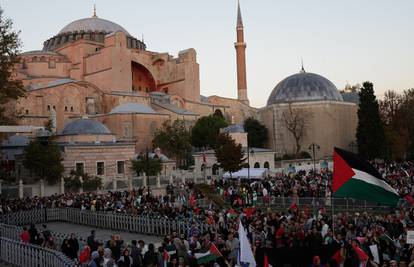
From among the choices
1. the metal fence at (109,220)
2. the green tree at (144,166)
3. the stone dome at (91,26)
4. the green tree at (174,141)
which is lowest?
the metal fence at (109,220)

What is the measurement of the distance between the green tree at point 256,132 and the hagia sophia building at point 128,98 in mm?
745

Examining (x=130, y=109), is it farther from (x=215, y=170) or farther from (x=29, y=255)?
(x=29, y=255)

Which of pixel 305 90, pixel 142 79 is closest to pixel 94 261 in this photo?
pixel 305 90

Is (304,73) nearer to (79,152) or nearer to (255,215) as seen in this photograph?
(79,152)

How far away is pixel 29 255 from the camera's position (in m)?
10.1

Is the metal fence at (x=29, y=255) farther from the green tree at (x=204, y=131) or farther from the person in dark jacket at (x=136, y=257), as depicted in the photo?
the green tree at (x=204, y=131)

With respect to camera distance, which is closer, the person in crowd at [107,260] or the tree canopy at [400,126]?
the person in crowd at [107,260]

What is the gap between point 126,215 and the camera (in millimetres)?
15953

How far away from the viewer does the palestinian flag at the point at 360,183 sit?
28.4 feet

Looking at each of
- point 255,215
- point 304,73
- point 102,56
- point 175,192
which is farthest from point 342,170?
point 102,56

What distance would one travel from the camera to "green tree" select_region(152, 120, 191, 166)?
40219 millimetres

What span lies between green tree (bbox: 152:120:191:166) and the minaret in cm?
1943

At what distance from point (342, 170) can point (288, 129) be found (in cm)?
3492

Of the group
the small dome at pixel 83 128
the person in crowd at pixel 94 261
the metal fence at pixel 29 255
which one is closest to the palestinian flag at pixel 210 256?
the person in crowd at pixel 94 261
